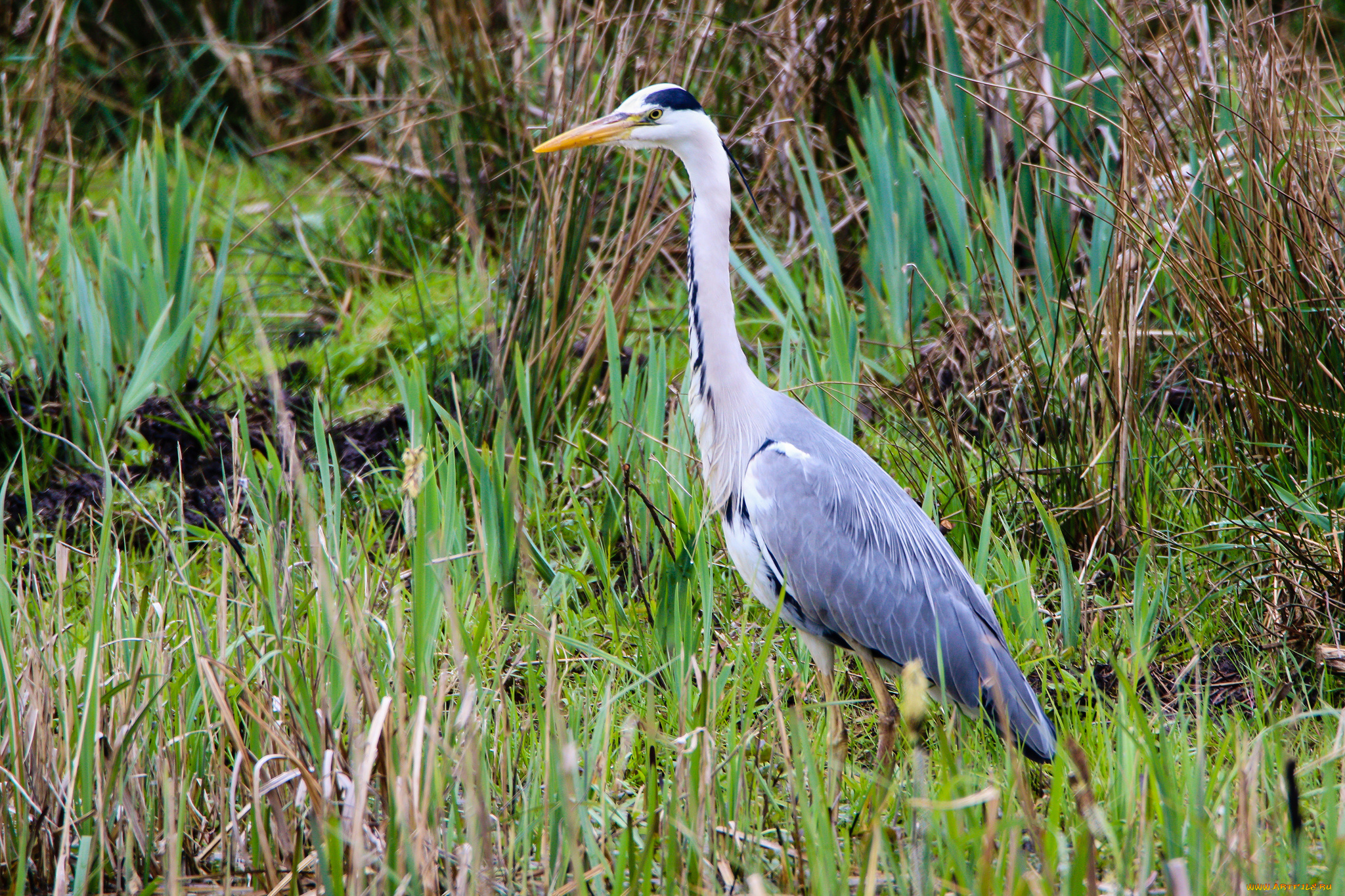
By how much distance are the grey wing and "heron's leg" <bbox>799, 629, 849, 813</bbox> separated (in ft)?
0.12

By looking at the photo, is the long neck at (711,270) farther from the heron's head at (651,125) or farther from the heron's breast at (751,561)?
the heron's breast at (751,561)

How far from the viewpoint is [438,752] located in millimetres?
2072

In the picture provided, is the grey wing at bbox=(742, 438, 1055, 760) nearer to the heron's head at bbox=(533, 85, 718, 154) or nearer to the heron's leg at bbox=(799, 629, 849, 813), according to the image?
the heron's leg at bbox=(799, 629, 849, 813)

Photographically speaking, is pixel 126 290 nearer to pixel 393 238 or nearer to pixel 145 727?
pixel 393 238

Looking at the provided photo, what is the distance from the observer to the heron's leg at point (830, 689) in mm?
2414

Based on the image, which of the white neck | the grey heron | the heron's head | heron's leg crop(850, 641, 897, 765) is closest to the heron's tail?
the grey heron

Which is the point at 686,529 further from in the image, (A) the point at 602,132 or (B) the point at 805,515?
(A) the point at 602,132

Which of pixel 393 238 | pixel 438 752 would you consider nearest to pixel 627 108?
pixel 438 752

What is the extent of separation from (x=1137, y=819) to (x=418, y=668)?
130 cm

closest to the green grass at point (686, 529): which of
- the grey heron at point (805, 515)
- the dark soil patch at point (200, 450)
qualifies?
the dark soil patch at point (200, 450)

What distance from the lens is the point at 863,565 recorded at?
9.30 feet

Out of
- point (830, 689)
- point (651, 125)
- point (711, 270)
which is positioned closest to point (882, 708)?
point (830, 689)

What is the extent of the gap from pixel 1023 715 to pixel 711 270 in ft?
4.11

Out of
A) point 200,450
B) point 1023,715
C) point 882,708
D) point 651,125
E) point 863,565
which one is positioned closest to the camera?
point 1023,715
